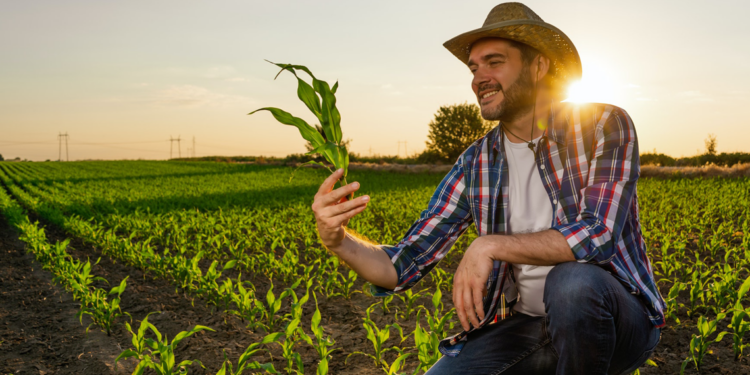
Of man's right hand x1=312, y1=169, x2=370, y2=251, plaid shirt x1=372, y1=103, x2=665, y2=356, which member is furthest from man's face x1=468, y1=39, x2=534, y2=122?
man's right hand x1=312, y1=169, x2=370, y2=251

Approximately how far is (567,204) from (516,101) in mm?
553

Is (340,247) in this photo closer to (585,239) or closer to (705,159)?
(585,239)

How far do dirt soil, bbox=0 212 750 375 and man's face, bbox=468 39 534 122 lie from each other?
224cm

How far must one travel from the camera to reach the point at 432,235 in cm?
251

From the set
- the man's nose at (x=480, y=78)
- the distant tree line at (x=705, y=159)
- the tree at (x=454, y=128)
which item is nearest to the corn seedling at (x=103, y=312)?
the man's nose at (x=480, y=78)

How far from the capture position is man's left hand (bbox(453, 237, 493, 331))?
Answer: 1.93m

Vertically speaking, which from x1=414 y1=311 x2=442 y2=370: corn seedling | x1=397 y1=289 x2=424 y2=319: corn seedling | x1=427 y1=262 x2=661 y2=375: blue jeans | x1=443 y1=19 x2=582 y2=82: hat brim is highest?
x1=443 y1=19 x2=582 y2=82: hat brim

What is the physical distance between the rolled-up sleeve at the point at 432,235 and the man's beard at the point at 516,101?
1.14 ft

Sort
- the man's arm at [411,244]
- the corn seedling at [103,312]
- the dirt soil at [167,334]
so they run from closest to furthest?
the man's arm at [411,244] → the dirt soil at [167,334] → the corn seedling at [103,312]

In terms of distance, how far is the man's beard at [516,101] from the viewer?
7.66ft

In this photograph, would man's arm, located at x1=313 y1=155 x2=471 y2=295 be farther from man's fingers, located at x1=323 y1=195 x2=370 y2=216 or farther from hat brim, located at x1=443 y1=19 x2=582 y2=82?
hat brim, located at x1=443 y1=19 x2=582 y2=82

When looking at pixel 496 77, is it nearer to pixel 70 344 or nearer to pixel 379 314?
pixel 379 314

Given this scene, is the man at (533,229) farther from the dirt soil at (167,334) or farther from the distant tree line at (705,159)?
the distant tree line at (705,159)

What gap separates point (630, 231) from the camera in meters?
2.12
